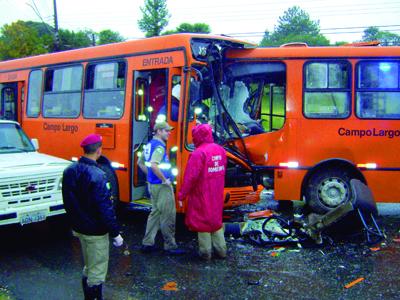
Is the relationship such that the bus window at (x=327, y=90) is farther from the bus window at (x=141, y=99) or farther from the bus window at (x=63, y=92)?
the bus window at (x=63, y=92)

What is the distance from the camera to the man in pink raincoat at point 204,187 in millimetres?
5629

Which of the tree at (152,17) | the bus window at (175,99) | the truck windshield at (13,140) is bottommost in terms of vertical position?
the truck windshield at (13,140)

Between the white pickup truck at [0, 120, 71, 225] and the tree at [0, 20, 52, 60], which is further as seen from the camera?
the tree at [0, 20, 52, 60]

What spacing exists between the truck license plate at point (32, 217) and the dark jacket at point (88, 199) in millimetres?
2292

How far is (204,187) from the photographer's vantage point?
18.6ft

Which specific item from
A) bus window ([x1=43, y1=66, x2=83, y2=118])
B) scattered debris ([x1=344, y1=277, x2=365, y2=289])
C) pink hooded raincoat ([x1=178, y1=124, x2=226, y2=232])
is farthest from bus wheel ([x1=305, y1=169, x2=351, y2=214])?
bus window ([x1=43, y1=66, x2=83, y2=118])

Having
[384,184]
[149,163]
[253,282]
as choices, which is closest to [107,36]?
[384,184]

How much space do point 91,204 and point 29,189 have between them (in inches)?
101

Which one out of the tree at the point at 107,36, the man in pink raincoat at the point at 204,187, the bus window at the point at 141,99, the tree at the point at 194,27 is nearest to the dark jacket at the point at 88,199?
the man in pink raincoat at the point at 204,187

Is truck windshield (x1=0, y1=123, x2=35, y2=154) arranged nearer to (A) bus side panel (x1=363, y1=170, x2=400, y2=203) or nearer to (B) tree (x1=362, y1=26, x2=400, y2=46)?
(A) bus side panel (x1=363, y1=170, x2=400, y2=203)

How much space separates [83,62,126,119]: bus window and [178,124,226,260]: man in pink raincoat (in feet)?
9.04

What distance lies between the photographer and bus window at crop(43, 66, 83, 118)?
899 centimetres

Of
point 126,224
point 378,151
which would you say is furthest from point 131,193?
point 378,151

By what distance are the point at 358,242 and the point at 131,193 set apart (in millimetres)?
3822
